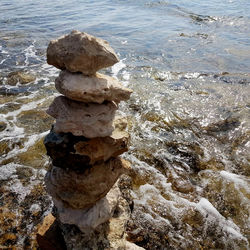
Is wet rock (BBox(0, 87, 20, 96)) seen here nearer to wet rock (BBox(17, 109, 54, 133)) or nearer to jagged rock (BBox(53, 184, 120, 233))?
wet rock (BBox(17, 109, 54, 133))

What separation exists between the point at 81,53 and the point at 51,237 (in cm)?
298

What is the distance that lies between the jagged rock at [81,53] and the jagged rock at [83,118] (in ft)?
1.61

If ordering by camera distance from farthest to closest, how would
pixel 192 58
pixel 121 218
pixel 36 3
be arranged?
pixel 36 3 < pixel 192 58 < pixel 121 218

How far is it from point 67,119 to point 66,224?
1.78 m


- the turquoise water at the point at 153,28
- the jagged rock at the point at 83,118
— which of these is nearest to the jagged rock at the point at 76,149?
the jagged rock at the point at 83,118

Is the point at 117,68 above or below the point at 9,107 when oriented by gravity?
below

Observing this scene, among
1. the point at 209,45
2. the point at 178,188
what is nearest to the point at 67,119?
the point at 178,188

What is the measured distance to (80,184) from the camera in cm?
389

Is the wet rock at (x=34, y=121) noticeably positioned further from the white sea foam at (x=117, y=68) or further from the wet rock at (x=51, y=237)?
the white sea foam at (x=117, y=68)

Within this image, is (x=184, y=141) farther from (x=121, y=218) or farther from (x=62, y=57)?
(x=62, y=57)

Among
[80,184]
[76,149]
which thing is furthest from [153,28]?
[80,184]

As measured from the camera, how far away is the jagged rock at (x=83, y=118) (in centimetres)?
371

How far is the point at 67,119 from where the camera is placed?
146 inches

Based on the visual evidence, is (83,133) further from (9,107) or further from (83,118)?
(9,107)
